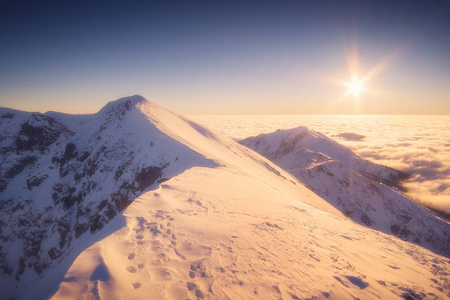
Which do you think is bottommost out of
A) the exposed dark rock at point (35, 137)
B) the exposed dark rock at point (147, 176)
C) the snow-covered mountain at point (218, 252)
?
the exposed dark rock at point (35, 137)

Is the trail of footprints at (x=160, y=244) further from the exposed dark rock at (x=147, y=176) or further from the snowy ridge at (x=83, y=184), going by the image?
the exposed dark rock at (x=147, y=176)

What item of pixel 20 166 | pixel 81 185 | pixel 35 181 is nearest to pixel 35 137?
pixel 20 166

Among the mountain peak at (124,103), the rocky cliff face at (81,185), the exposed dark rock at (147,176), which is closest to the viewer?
the exposed dark rock at (147,176)

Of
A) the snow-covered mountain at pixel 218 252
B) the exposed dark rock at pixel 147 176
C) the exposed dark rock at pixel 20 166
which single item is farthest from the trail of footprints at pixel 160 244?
the exposed dark rock at pixel 20 166

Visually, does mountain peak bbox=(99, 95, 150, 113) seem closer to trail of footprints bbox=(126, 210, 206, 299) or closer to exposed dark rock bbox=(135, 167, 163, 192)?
exposed dark rock bbox=(135, 167, 163, 192)

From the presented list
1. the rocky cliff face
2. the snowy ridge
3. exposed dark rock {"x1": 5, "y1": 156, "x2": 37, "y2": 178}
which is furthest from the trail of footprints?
exposed dark rock {"x1": 5, "y1": 156, "x2": 37, "y2": 178}

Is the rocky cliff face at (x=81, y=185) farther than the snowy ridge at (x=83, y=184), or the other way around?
the rocky cliff face at (x=81, y=185)

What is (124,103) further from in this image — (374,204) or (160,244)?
(374,204)
